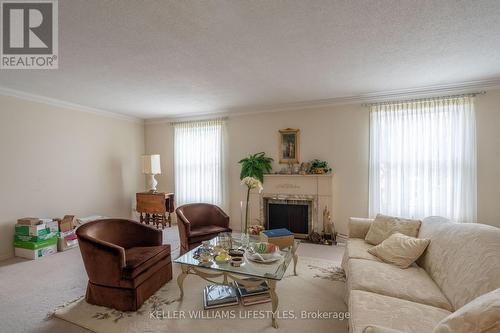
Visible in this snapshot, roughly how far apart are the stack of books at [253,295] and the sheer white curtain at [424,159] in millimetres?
2708

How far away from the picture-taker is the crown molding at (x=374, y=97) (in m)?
3.61

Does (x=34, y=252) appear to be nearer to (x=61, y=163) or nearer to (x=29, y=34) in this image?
(x=61, y=163)

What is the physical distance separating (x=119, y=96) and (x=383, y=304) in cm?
454

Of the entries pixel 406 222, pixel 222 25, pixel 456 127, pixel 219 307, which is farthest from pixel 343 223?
pixel 222 25

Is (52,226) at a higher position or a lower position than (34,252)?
higher

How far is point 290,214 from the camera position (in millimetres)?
4703

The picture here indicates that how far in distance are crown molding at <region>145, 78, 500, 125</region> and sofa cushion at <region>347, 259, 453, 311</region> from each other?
2921 mm

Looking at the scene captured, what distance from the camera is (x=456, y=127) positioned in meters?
3.73

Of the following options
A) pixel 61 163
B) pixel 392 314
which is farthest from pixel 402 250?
pixel 61 163

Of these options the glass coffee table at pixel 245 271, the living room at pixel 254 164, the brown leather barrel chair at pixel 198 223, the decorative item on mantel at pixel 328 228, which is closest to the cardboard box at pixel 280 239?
the living room at pixel 254 164

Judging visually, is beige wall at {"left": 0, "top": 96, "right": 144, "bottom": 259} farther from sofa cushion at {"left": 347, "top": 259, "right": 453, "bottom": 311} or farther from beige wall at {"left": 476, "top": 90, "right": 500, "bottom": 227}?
beige wall at {"left": 476, "top": 90, "right": 500, "bottom": 227}

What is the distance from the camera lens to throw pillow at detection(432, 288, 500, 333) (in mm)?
946

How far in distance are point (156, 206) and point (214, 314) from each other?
3463 mm

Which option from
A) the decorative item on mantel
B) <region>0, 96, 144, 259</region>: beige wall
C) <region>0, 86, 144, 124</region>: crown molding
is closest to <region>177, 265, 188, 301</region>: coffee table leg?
the decorative item on mantel
